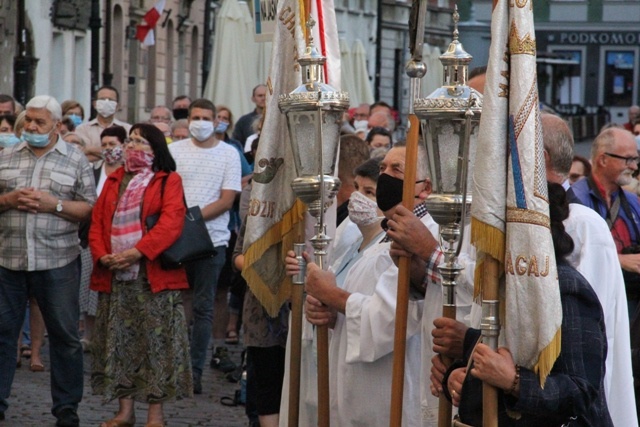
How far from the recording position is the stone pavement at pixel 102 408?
9898 millimetres

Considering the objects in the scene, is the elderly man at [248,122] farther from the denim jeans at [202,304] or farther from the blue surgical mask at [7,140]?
the denim jeans at [202,304]

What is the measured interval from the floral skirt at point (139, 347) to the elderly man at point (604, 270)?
398 centimetres

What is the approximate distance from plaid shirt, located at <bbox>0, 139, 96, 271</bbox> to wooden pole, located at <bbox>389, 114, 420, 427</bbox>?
4251 mm

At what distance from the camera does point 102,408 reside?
34.5ft

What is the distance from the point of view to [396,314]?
5.91 m

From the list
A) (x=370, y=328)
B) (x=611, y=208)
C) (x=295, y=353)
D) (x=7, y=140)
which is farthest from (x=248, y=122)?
(x=370, y=328)

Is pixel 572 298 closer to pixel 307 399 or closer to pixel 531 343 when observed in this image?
pixel 531 343

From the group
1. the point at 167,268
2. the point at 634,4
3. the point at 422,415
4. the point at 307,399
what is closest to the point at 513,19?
the point at 422,415

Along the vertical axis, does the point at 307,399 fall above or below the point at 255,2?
below

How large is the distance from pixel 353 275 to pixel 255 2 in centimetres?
385

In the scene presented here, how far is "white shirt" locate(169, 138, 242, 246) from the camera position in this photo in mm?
11539

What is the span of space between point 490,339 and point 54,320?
5287 millimetres

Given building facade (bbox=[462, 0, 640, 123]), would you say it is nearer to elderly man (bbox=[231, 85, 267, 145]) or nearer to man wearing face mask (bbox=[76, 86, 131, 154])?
elderly man (bbox=[231, 85, 267, 145])

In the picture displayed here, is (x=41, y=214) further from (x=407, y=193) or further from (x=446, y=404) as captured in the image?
(x=446, y=404)
